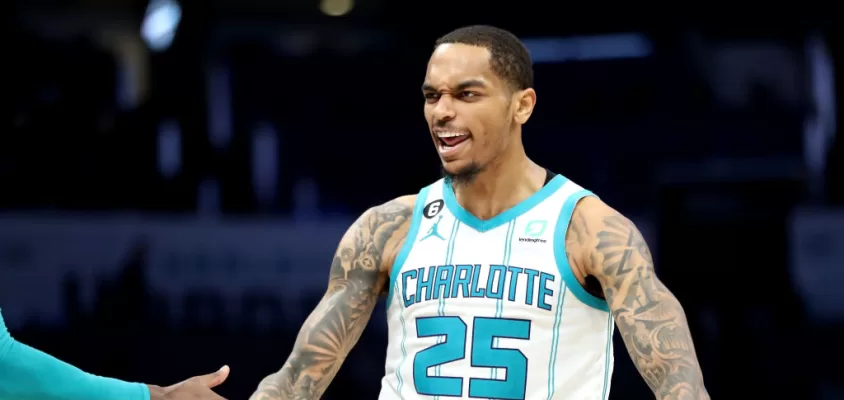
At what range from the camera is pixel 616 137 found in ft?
22.8

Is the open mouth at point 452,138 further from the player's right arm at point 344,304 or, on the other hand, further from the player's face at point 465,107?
the player's right arm at point 344,304

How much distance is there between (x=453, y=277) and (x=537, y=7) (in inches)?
196

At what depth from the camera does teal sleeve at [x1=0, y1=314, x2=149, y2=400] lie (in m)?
2.99

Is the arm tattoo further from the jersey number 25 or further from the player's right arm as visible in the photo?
the player's right arm

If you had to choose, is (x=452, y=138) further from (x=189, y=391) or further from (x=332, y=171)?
(x=332, y=171)

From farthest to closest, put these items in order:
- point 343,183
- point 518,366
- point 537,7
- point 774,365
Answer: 1. point 537,7
2. point 343,183
3. point 774,365
4. point 518,366

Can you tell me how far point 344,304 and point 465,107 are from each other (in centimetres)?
63

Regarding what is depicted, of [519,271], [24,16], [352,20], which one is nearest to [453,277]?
[519,271]

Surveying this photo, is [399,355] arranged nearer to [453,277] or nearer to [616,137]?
[453,277]

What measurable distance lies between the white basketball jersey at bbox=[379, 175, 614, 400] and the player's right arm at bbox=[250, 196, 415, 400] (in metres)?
0.08

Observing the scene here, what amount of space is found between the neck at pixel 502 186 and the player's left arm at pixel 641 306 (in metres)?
0.24

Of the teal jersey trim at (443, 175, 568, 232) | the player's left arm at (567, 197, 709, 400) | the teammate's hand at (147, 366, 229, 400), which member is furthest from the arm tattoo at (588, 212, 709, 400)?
the teammate's hand at (147, 366, 229, 400)

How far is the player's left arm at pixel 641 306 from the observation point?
8.39ft

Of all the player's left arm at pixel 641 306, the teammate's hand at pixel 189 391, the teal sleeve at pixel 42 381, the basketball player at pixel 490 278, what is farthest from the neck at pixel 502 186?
the teal sleeve at pixel 42 381
